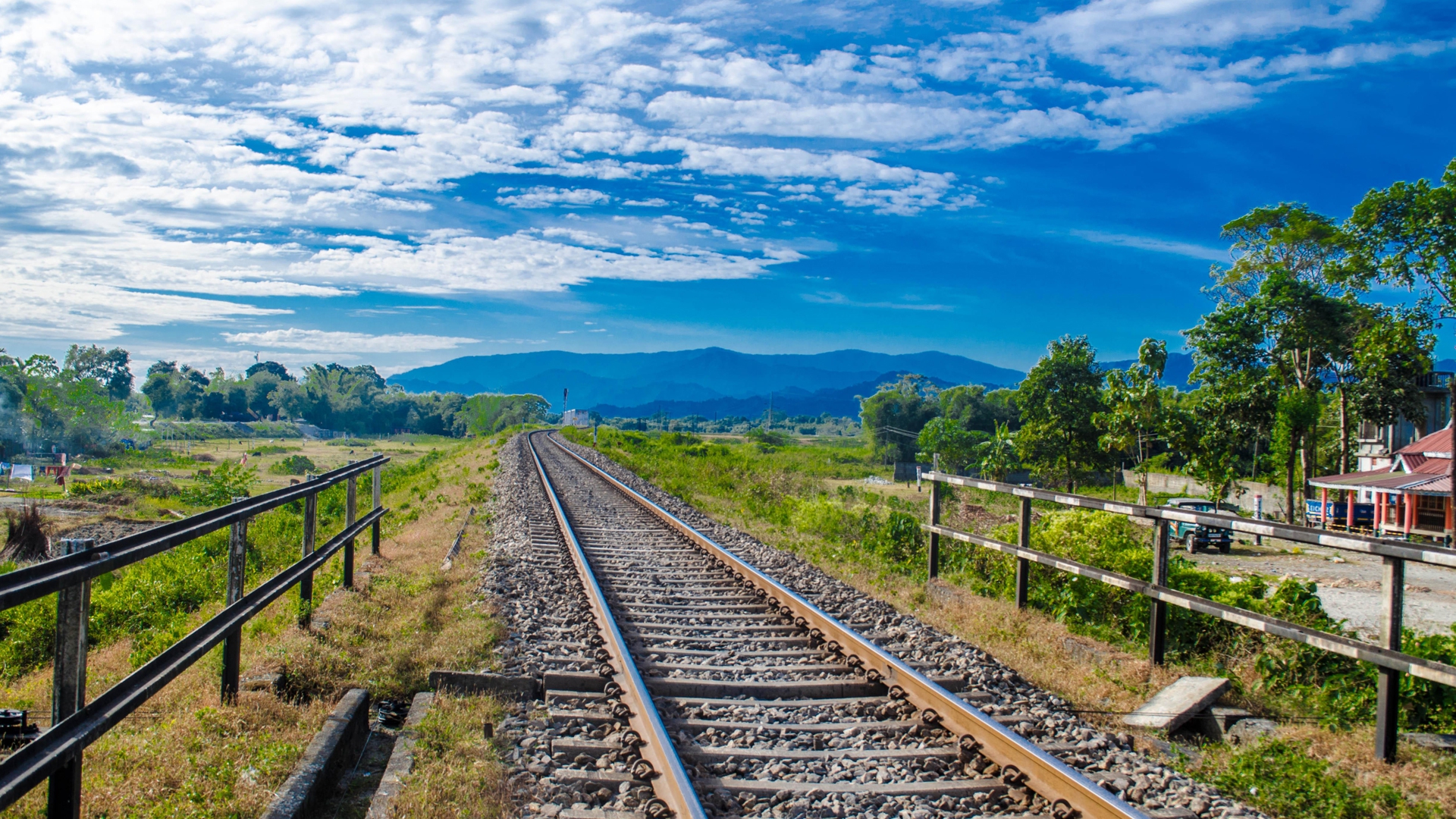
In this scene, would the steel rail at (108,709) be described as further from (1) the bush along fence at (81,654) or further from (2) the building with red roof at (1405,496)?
(2) the building with red roof at (1405,496)

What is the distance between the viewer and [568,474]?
24.1 meters

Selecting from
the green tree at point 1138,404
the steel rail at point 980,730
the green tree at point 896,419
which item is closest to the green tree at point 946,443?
the green tree at point 1138,404

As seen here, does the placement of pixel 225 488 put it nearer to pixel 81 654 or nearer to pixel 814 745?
pixel 81 654

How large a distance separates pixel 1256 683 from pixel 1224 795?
1884mm

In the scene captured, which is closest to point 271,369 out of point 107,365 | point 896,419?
point 107,365

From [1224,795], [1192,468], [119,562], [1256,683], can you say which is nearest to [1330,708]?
[1256,683]

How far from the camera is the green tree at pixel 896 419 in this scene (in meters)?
86.2

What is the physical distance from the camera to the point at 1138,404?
41062 millimetres

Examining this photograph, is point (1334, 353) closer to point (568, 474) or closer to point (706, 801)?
point (568, 474)

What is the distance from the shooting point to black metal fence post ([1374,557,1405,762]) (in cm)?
423

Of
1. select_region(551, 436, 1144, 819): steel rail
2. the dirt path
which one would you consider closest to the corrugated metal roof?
the dirt path

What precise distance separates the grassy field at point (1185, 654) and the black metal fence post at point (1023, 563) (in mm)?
139

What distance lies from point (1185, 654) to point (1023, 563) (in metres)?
1.53

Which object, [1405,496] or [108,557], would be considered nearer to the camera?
[108,557]
